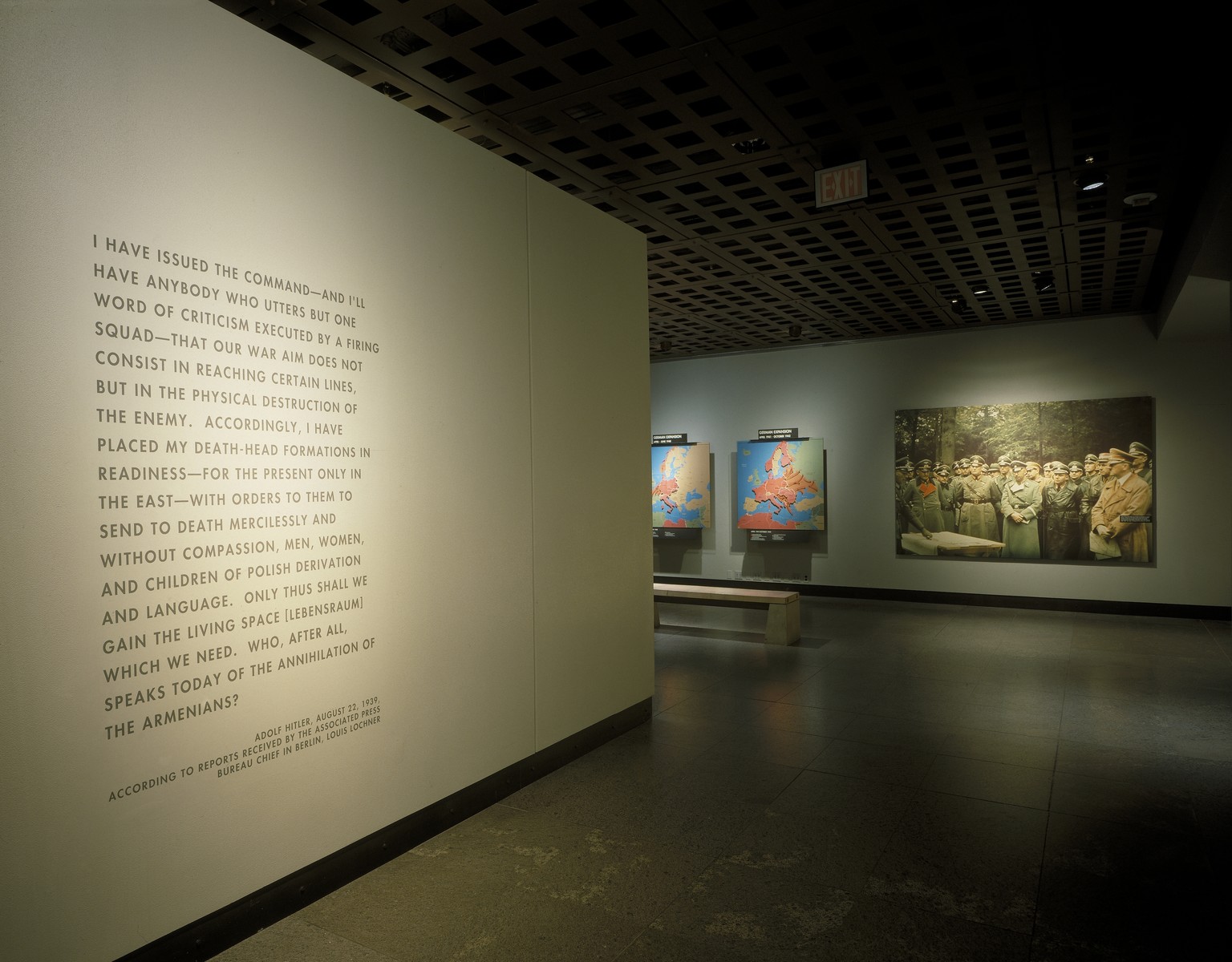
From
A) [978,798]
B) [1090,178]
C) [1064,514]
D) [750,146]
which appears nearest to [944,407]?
[1064,514]

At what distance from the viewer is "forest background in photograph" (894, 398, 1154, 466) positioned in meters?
A: 9.84

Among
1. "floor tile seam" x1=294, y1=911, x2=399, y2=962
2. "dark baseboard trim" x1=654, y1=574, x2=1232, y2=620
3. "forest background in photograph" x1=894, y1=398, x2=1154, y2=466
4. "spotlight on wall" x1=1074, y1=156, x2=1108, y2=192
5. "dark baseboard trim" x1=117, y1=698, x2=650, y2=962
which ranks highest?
"spotlight on wall" x1=1074, y1=156, x2=1108, y2=192

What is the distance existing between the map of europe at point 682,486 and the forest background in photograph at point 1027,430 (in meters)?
2.94

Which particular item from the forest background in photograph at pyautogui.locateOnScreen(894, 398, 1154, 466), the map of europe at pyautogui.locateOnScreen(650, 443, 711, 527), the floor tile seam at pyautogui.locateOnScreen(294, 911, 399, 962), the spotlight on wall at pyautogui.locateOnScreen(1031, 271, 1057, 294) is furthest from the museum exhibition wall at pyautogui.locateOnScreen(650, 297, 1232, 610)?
the floor tile seam at pyautogui.locateOnScreen(294, 911, 399, 962)

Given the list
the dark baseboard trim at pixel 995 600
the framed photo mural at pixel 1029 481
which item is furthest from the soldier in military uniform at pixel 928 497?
the dark baseboard trim at pixel 995 600

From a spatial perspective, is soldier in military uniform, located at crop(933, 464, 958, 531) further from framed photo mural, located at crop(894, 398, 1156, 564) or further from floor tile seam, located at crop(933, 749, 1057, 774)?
floor tile seam, located at crop(933, 749, 1057, 774)

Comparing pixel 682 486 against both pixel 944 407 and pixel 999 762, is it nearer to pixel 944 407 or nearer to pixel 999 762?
pixel 944 407

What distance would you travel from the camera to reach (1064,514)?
33.3 feet

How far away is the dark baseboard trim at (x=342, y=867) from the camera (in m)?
2.76

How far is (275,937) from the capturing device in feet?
9.61

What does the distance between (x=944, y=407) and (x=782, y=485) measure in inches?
98.8

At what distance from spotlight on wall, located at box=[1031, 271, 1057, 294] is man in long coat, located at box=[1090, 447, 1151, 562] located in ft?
8.44

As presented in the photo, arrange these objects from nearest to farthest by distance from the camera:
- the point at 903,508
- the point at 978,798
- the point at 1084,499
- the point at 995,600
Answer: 1. the point at 978,798
2. the point at 1084,499
3. the point at 995,600
4. the point at 903,508

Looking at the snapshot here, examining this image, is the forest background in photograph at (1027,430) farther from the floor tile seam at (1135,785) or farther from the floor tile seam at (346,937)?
the floor tile seam at (346,937)
